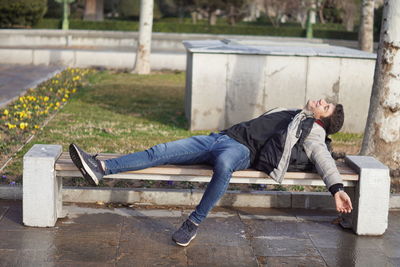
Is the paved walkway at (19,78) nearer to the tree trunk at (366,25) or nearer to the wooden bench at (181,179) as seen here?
the wooden bench at (181,179)

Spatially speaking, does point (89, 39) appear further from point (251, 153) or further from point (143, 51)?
point (251, 153)

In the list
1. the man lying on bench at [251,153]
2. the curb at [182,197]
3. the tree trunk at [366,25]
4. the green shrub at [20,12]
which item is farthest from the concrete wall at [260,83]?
the green shrub at [20,12]

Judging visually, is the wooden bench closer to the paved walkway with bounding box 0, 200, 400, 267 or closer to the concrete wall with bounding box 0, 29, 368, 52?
the paved walkway with bounding box 0, 200, 400, 267

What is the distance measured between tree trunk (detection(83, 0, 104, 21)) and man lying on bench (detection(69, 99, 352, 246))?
36.0m

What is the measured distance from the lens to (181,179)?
205 inches

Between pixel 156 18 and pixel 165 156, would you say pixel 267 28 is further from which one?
pixel 165 156

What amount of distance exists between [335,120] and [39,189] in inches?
89.5

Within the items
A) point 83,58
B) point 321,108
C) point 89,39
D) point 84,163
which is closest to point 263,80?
point 321,108

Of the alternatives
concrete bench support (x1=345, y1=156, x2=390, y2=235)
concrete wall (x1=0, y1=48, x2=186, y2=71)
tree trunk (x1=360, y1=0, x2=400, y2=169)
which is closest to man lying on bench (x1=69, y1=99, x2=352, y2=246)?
concrete bench support (x1=345, y1=156, x2=390, y2=235)

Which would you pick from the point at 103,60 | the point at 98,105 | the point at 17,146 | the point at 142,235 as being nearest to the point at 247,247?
the point at 142,235

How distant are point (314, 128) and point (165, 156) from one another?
1.13 meters

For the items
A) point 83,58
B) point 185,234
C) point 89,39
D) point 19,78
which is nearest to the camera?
point 185,234

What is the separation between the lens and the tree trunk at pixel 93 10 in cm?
4019

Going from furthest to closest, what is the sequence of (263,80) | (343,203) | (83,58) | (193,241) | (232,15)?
(232,15), (83,58), (263,80), (193,241), (343,203)
